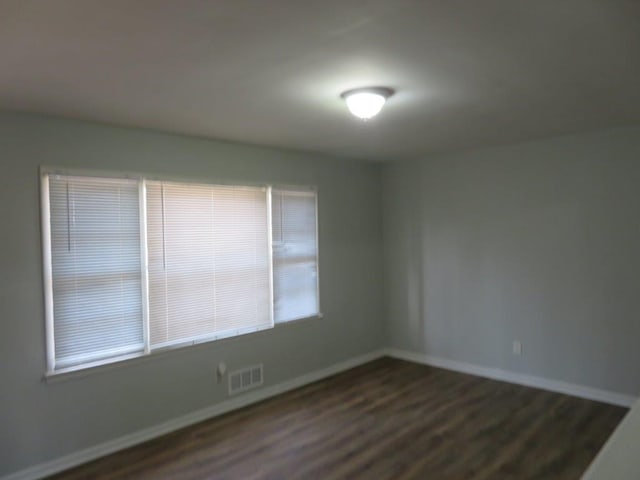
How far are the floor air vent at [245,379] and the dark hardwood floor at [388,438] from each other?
8.0 inches

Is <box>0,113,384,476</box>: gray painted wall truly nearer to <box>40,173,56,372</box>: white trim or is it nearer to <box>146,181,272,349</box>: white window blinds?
<box>40,173,56,372</box>: white trim

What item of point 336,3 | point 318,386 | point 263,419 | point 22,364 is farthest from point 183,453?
point 336,3

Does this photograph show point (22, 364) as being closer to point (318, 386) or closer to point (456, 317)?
point (318, 386)

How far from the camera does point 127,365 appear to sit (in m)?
3.38

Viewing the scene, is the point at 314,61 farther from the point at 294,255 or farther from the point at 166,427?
the point at 166,427

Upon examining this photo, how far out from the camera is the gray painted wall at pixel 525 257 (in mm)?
3902

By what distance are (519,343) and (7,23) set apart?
4620mm

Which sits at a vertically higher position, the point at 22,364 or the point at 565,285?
the point at 565,285

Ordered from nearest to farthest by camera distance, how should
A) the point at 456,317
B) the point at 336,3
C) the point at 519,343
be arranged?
the point at 336,3 < the point at 519,343 < the point at 456,317

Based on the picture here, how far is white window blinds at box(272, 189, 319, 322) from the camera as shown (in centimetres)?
445

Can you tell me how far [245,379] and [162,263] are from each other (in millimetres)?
1343

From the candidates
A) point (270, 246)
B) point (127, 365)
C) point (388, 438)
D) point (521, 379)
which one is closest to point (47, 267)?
point (127, 365)

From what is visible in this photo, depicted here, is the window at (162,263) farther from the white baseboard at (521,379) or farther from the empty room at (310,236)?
the white baseboard at (521,379)

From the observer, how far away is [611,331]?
3949 millimetres
